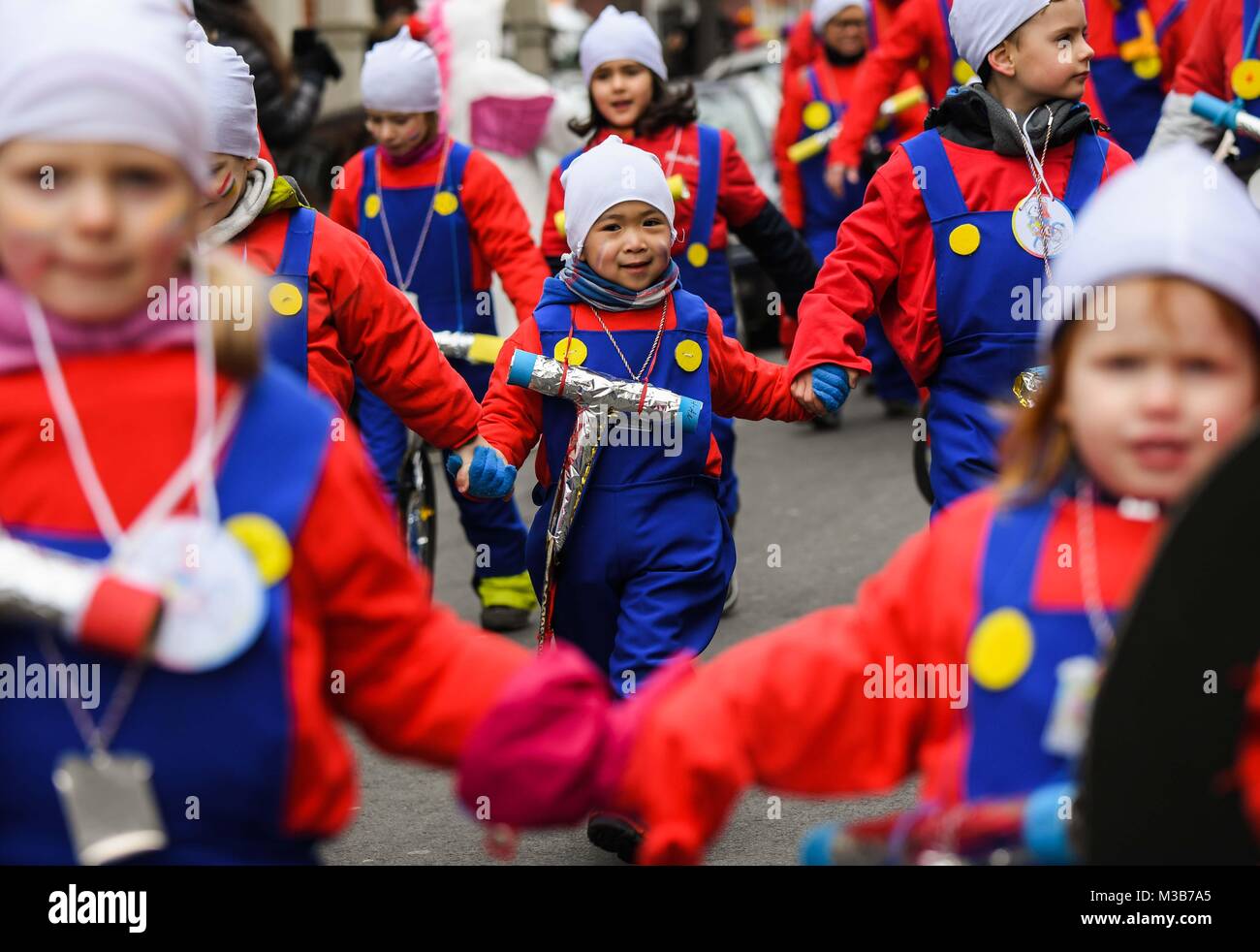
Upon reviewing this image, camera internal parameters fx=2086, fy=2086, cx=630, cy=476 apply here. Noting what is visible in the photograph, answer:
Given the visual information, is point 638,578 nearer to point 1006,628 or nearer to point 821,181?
point 1006,628

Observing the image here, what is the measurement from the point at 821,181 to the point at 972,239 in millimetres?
6435

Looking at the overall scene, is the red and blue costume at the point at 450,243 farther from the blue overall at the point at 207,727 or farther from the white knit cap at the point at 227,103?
the blue overall at the point at 207,727

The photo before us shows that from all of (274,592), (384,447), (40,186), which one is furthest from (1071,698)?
(384,447)

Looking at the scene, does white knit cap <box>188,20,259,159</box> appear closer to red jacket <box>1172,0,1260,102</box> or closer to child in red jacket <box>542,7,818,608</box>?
child in red jacket <box>542,7,818,608</box>

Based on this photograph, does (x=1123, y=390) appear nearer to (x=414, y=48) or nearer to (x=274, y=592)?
(x=274, y=592)

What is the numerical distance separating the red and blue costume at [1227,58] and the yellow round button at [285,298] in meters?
3.64

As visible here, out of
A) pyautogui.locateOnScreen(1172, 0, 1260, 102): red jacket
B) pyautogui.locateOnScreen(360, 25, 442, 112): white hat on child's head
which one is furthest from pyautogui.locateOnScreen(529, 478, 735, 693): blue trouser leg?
pyautogui.locateOnScreen(1172, 0, 1260, 102): red jacket

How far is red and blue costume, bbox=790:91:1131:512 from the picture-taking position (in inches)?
200

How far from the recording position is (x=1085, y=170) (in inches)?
203

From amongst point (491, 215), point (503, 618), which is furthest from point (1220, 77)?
point (503, 618)

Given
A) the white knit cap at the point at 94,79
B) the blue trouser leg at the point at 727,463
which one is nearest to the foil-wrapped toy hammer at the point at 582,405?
the blue trouser leg at the point at 727,463

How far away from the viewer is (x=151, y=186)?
244 centimetres

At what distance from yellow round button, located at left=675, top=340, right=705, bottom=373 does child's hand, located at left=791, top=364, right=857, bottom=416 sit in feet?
0.98
